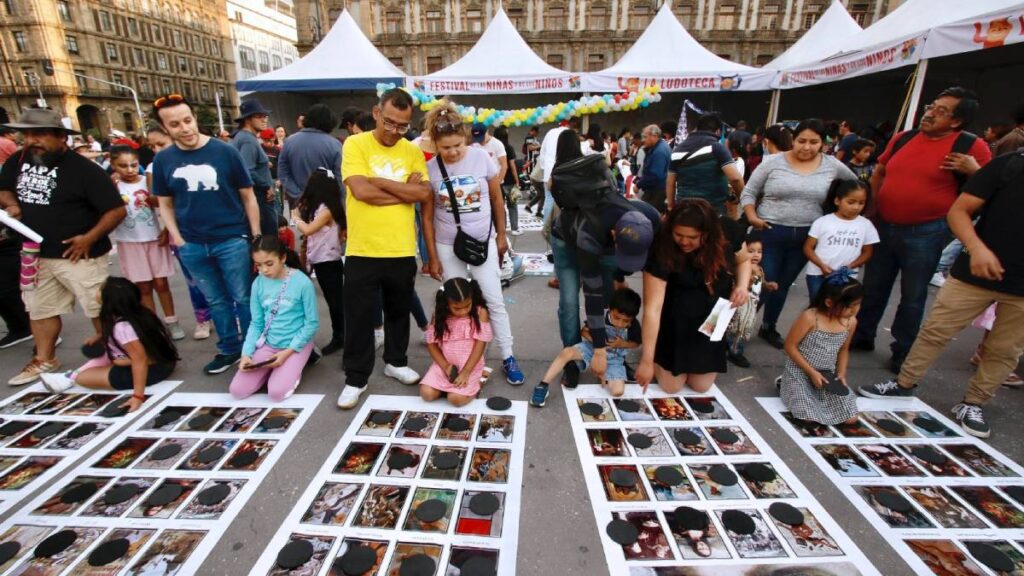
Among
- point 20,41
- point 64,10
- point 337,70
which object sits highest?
point 64,10

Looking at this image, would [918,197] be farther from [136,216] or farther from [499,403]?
[136,216]

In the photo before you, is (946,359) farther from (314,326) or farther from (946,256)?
(314,326)

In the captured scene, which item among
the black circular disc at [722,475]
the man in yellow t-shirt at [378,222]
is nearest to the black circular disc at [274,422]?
the man in yellow t-shirt at [378,222]

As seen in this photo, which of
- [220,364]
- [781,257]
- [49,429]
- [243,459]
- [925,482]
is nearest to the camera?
[925,482]

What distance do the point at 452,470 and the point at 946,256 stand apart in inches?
206

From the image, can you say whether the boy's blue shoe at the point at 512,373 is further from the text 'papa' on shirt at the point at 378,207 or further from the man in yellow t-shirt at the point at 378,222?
the text 'papa' on shirt at the point at 378,207

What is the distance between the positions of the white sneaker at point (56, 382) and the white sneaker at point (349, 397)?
1.58 meters

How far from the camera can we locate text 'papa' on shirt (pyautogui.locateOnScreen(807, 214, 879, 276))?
2691mm

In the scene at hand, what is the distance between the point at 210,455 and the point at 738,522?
7.28 feet

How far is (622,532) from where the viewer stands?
166 cm

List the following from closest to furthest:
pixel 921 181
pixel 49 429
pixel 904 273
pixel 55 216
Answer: pixel 49 429
pixel 921 181
pixel 55 216
pixel 904 273

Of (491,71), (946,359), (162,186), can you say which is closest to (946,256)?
(946,359)

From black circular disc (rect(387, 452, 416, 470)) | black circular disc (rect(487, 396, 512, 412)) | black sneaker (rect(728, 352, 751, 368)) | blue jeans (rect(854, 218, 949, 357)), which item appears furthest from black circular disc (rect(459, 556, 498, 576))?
blue jeans (rect(854, 218, 949, 357))

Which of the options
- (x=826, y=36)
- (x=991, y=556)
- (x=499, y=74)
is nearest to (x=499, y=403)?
(x=991, y=556)
